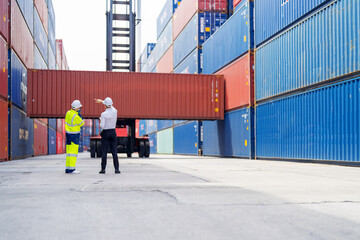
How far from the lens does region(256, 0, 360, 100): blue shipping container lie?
11375mm

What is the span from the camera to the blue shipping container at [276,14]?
1381 cm

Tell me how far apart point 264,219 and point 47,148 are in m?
28.3

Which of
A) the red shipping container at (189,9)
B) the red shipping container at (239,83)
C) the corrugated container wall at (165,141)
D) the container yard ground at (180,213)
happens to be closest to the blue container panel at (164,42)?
the red shipping container at (189,9)

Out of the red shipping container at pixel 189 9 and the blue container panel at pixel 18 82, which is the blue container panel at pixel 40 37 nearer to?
the blue container panel at pixel 18 82

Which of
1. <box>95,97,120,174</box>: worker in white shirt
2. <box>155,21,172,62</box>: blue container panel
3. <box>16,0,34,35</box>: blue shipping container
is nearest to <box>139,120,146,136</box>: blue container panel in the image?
<box>155,21,172,62</box>: blue container panel

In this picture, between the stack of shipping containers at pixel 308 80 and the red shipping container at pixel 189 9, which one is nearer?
the stack of shipping containers at pixel 308 80

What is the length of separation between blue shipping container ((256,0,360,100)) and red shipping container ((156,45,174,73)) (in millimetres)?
16322

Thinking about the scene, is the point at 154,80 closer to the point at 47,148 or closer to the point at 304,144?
the point at 304,144

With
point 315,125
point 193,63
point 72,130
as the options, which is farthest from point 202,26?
point 72,130

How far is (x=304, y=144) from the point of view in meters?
13.5

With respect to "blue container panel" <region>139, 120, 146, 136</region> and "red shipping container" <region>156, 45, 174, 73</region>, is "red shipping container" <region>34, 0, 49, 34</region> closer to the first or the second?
"red shipping container" <region>156, 45, 174, 73</region>

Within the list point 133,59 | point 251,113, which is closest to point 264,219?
point 251,113


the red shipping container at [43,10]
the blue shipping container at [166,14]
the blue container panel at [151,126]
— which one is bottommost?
the blue container panel at [151,126]

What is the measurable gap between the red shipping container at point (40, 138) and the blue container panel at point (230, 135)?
389 inches
